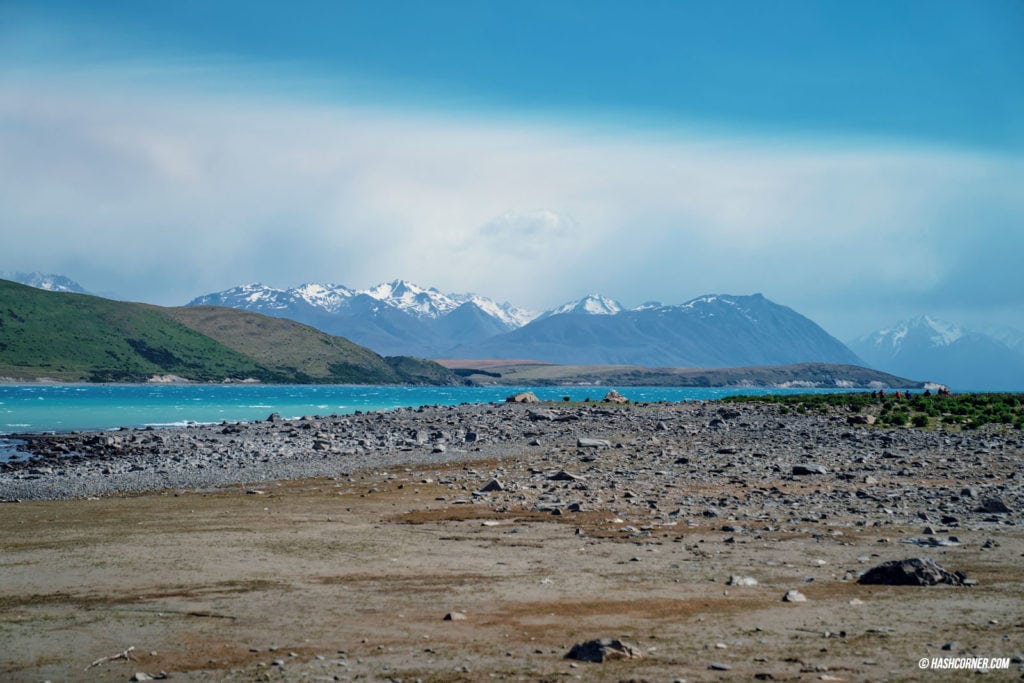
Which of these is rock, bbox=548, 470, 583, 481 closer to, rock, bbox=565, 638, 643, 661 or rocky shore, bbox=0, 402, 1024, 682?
rocky shore, bbox=0, 402, 1024, 682

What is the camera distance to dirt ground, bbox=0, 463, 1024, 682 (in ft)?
37.9

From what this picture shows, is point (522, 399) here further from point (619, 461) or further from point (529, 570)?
point (529, 570)

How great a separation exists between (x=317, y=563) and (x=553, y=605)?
539 cm

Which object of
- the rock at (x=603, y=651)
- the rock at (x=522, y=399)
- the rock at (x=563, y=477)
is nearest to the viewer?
the rock at (x=603, y=651)

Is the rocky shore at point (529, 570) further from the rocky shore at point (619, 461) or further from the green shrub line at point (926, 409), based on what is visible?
the green shrub line at point (926, 409)

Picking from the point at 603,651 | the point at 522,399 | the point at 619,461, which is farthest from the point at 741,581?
the point at 522,399

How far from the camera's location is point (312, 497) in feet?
90.5

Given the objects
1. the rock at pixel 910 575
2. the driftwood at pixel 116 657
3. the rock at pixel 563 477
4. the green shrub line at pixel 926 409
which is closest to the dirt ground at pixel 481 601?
the driftwood at pixel 116 657

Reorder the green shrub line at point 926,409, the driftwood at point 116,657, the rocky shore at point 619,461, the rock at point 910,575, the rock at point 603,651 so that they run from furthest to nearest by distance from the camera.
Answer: the green shrub line at point 926,409 → the rocky shore at point 619,461 → the rock at point 910,575 → the driftwood at point 116,657 → the rock at point 603,651

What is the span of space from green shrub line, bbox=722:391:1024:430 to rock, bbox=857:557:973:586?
3391 centimetres

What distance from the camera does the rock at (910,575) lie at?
14806mm

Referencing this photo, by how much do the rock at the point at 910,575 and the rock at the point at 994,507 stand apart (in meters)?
7.68

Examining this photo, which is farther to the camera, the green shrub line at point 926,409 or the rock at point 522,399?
the rock at point 522,399

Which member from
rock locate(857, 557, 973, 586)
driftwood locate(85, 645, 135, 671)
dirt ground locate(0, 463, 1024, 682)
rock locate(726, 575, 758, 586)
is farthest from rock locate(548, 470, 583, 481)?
driftwood locate(85, 645, 135, 671)
